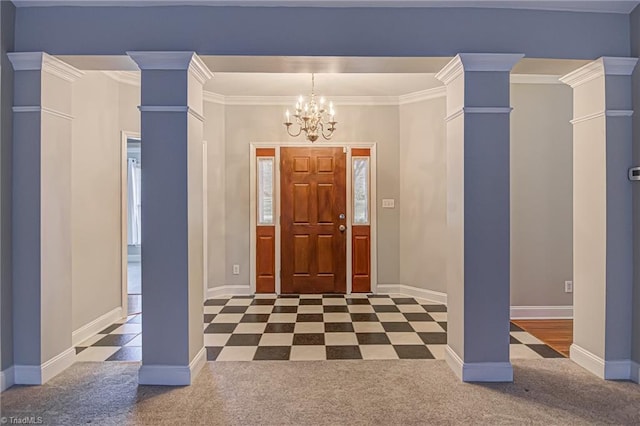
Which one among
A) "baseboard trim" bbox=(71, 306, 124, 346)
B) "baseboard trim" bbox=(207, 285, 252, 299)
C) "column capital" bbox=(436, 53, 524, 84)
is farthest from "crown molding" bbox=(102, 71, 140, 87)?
"column capital" bbox=(436, 53, 524, 84)

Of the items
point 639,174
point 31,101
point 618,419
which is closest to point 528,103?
point 639,174

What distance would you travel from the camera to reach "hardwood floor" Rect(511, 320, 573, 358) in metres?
3.33

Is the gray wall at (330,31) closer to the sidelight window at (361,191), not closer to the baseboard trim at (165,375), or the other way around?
the baseboard trim at (165,375)

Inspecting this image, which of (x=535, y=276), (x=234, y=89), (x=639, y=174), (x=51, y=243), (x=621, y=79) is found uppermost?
(x=234, y=89)

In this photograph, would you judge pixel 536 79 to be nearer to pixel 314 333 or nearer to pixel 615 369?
pixel 615 369

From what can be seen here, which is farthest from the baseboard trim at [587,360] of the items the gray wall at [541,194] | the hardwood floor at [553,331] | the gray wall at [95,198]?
the gray wall at [95,198]

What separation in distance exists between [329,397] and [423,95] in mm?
3805

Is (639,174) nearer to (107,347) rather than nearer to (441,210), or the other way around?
(441,210)

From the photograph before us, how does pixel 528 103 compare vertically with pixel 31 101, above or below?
above

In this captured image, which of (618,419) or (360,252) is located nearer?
(618,419)

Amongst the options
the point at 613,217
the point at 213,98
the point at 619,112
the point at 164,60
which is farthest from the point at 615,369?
the point at 213,98

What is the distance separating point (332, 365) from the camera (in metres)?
Result: 2.87

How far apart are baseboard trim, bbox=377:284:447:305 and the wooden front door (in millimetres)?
533

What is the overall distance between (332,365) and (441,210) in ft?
8.40
